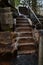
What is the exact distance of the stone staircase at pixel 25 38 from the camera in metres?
7.88

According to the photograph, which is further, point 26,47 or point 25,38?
point 25,38

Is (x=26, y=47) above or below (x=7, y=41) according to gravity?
below

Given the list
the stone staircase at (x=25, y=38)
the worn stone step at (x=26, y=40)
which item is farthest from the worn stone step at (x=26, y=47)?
the worn stone step at (x=26, y=40)

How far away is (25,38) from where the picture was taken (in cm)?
850

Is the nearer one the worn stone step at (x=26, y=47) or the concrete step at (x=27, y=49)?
the concrete step at (x=27, y=49)

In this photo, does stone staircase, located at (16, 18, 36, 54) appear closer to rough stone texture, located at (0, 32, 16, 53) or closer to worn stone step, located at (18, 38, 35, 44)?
worn stone step, located at (18, 38, 35, 44)

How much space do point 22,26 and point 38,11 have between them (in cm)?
353

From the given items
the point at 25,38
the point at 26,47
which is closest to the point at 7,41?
the point at 25,38

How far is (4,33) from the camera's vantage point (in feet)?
28.4

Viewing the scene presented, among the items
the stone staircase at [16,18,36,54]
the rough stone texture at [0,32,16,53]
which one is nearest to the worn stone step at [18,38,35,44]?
the stone staircase at [16,18,36,54]

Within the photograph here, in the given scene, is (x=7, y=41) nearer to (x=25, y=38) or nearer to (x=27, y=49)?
(x=25, y=38)

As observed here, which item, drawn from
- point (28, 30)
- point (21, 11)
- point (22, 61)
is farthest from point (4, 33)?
point (21, 11)

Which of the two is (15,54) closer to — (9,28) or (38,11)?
(9,28)

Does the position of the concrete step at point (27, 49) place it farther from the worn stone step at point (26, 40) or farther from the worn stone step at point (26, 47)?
the worn stone step at point (26, 40)
